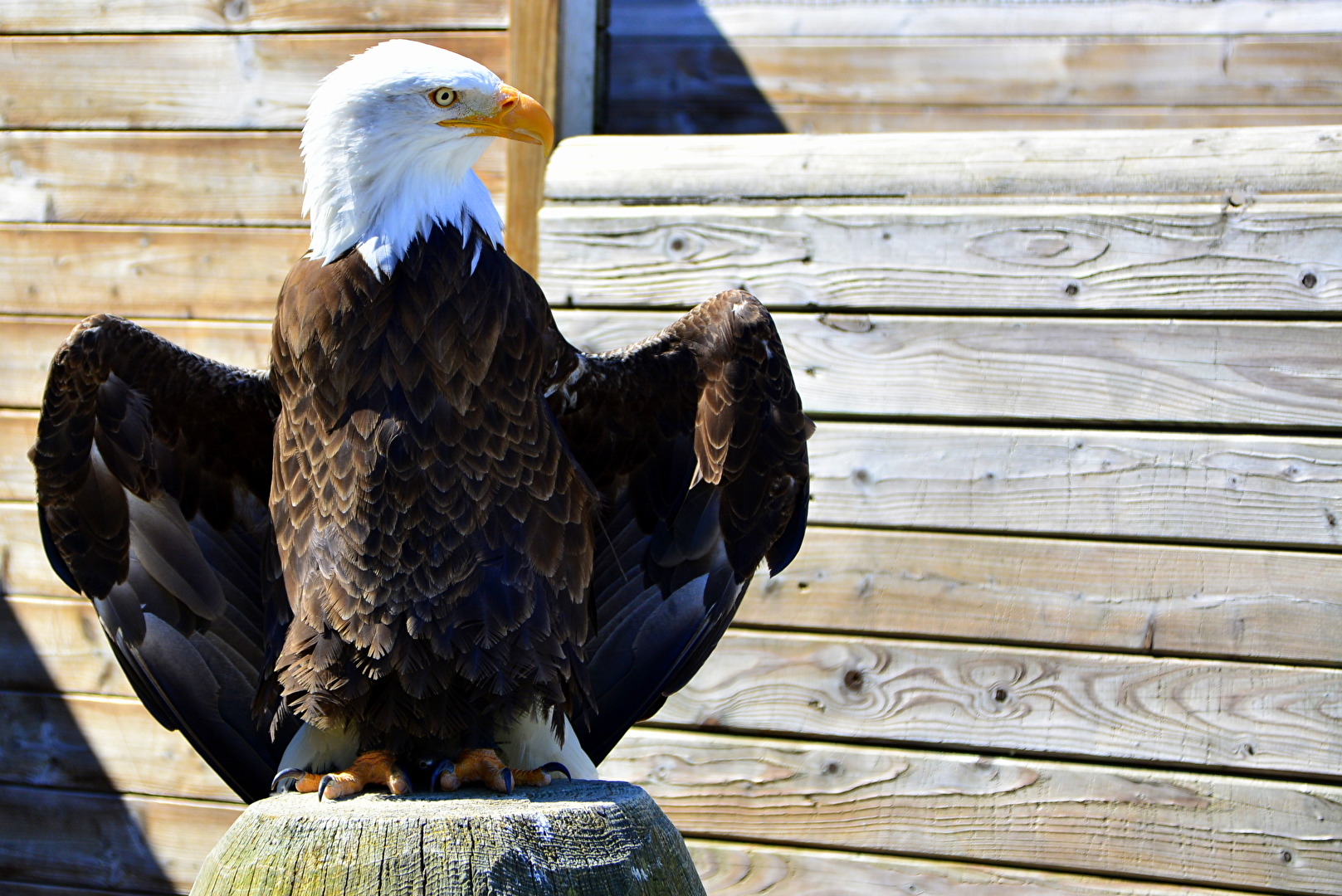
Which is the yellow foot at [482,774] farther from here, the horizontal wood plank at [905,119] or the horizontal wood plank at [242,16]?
the horizontal wood plank at [905,119]

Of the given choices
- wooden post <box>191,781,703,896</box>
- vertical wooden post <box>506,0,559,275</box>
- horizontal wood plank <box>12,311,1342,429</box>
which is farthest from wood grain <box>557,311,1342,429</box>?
wooden post <box>191,781,703,896</box>

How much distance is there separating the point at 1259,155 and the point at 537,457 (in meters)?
1.70

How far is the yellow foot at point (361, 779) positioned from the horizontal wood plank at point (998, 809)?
3.15ft

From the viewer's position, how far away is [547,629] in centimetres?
206

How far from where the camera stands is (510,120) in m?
2.06

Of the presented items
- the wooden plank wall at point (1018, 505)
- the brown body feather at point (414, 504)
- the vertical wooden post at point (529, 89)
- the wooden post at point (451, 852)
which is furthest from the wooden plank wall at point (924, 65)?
the wooden post at point (451, 852)

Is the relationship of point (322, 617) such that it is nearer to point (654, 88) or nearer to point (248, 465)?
point (248, 465)

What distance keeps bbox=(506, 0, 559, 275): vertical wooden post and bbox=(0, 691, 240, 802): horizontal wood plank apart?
1541mm

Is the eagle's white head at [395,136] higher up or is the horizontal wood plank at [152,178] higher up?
the eagle's white head at [395,136]

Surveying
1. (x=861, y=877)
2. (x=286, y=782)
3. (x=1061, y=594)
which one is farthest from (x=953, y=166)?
(x=286, y=782)

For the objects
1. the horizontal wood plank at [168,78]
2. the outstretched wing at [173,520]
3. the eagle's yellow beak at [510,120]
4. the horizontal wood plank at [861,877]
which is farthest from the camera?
the horizontal wood plank at [168,78]

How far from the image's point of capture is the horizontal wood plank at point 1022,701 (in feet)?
8.55

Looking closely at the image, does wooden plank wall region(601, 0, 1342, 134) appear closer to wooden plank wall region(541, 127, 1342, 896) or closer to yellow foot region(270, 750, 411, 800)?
wooden plank wall region(541, 127, 1342, 896)

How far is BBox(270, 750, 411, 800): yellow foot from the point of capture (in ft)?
6.40
